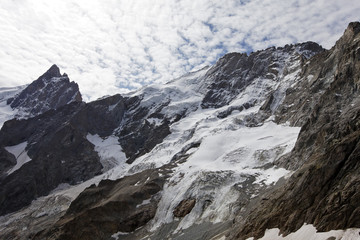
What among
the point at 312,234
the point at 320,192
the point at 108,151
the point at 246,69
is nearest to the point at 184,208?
the point at 320,192

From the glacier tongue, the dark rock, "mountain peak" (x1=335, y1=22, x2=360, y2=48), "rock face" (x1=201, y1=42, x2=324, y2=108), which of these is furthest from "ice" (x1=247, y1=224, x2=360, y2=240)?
"rock face" (x1=201, y1=42, x2=324, y2=108)

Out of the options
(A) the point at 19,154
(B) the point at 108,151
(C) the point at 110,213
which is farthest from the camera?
(A) the point at 19,154

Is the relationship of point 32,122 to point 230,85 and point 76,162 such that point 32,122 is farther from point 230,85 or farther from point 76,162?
point 230,85

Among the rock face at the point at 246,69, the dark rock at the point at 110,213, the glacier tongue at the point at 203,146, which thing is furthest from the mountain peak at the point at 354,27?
the dark rock at the point at 110,213

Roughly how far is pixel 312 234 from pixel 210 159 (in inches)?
2224

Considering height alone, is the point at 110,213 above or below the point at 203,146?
below

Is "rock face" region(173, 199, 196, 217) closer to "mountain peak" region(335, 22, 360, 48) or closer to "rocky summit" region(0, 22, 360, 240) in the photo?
"rocky summit" region(0, 22, 360, 240)

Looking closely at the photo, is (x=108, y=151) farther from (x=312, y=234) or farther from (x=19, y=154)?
(x=312, y=234)

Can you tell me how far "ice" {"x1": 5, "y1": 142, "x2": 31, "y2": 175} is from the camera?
515 ft

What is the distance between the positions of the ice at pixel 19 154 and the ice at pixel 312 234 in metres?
143

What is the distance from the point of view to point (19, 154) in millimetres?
170375

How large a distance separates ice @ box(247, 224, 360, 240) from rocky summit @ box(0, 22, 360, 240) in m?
0.14

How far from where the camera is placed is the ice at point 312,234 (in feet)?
93.9

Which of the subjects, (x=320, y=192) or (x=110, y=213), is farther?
(x=110, y=213)
